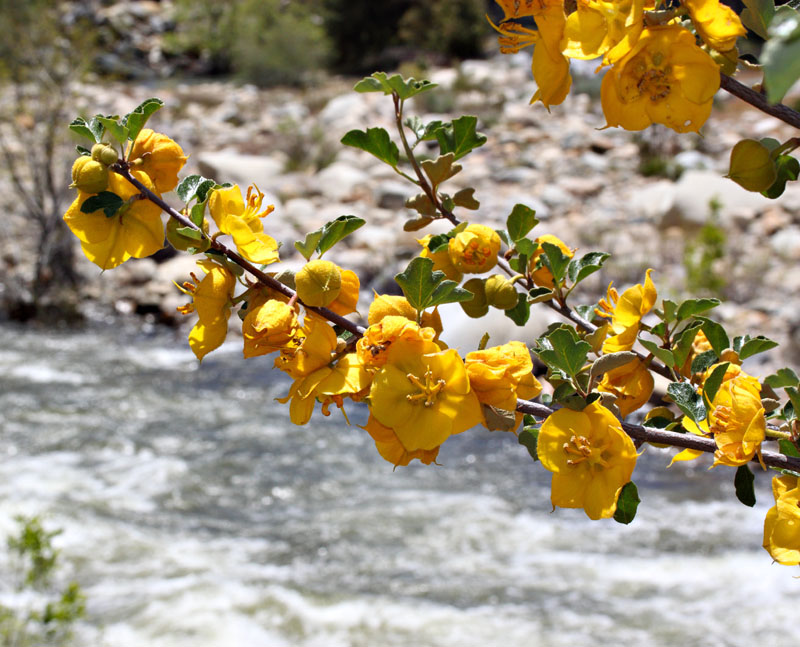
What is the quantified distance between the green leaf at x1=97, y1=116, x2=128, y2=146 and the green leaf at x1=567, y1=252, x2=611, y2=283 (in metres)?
0.48

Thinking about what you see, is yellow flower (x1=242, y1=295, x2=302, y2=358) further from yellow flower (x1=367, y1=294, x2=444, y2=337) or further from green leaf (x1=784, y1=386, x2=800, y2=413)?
green leaf (x1=784, y1=386, x2=800, y2=413)

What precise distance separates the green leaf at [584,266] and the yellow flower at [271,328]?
35 centimetres

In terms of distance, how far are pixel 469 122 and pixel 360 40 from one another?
15.4 m

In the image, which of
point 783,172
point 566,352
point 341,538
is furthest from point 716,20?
point 341,538

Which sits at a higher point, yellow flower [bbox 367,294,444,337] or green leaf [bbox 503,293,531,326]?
yellow flower [bbox 367,294,444,337]

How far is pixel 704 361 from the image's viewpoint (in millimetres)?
828

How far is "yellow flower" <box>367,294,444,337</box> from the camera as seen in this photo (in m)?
0.70

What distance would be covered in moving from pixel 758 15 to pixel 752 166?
12cm

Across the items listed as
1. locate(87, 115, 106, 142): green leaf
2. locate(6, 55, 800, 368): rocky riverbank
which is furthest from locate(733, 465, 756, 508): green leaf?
locate(6, 55, 800, 368): rocky riverbank

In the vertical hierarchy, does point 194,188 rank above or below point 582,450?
above

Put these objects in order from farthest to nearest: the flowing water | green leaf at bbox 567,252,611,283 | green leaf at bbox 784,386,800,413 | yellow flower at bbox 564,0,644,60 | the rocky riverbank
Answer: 1. the rocky riverbank
2. the flowing water
3. green leaf at bbox 567,252,611,283
4. green leaf at bbox 784,386,800,413
5. yellow flower at bbox 564,0,644,60

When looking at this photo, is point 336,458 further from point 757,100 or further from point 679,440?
point 757,100

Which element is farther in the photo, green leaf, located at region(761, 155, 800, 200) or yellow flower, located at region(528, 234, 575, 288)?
yellow flower, located at region(528, 234, 575, 288)

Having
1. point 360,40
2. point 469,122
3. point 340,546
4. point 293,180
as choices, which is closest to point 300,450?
point 340,546
